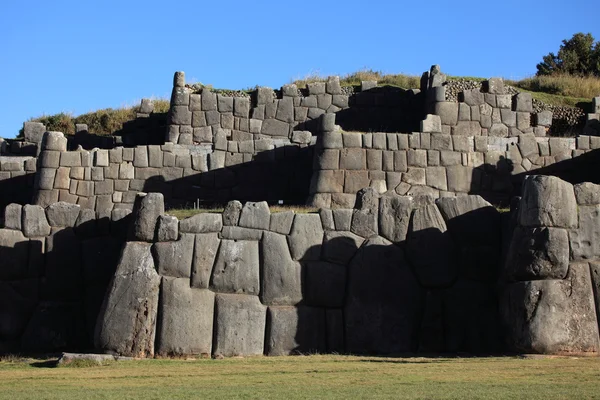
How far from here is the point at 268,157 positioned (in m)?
29.9

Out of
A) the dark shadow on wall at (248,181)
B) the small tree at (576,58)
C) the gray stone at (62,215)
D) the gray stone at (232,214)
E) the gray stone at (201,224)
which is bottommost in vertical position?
the gray stone at (201,224)

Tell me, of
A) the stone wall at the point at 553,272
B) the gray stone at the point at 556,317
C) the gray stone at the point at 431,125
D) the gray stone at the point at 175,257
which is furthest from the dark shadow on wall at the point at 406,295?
the gray stone at the point at 431,125

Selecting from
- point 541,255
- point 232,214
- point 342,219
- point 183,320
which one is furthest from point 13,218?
point 541,255

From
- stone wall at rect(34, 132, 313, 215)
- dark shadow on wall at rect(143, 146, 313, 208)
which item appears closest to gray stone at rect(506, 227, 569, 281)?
stone wall at rect(34, 132, 313, 215)

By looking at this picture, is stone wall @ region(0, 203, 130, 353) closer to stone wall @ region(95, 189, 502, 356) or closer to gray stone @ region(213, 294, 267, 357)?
stone wall @ region(95, 189, 502, 356)

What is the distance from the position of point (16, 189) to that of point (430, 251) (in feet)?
48.5

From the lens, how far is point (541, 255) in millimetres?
19000

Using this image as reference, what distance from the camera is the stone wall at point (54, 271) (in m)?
22.4

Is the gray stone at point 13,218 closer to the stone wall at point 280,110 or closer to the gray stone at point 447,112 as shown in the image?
the stone wall at point 280,110

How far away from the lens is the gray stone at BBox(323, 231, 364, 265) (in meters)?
21.2

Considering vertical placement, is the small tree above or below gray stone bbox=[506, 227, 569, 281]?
above

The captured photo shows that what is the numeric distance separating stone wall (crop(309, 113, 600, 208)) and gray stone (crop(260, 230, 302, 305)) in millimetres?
6303

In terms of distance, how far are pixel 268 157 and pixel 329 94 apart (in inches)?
256

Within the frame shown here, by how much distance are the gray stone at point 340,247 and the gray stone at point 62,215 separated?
5.20 metres
